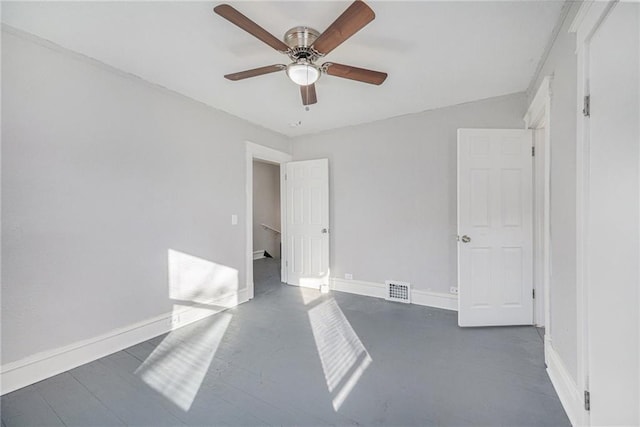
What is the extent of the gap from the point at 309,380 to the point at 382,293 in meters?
1.98

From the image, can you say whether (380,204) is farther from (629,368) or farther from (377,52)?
(629,368)

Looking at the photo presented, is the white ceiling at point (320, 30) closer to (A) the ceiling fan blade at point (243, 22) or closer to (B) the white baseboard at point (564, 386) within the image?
A: (A) the ceiling fan blade at point (243, 22)

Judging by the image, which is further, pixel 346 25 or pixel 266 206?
pixel 266 206

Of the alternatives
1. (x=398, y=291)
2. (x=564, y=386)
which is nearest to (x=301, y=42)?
(x=564, y=386)

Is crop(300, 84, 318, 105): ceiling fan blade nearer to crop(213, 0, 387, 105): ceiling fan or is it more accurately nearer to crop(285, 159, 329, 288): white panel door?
crop(213, 0, 387, 105): ceiling fan

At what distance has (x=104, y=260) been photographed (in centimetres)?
223

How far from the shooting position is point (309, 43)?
1896 mm

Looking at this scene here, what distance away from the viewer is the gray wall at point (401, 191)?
10.5 feet

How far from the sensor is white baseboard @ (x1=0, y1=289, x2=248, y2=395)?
1812 millimetres

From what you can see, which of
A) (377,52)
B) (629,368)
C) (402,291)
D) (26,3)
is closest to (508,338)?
(402,291)

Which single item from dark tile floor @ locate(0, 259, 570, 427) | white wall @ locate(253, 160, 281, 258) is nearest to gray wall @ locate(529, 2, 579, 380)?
dark tile floor @ locate(0, 259, 570, 427)

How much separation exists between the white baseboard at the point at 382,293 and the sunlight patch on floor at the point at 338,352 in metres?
0.71

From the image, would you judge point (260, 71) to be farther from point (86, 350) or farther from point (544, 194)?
point (544, 194)

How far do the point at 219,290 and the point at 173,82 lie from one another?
2.26 meters
